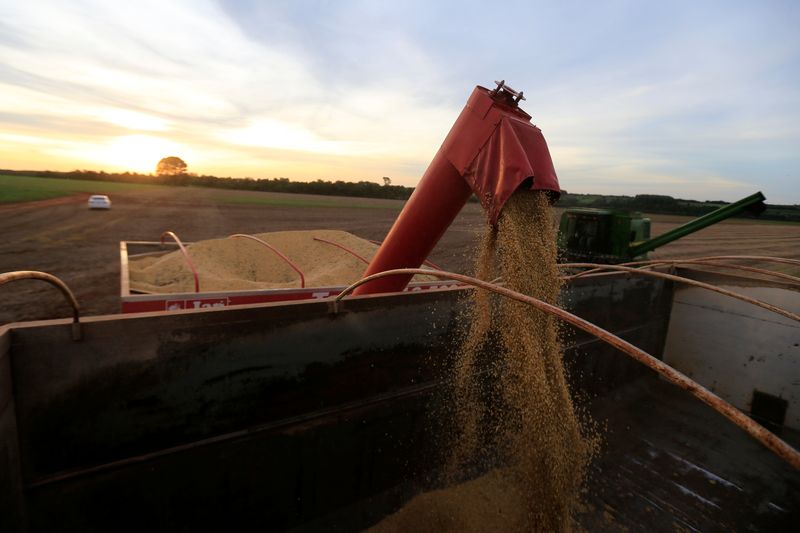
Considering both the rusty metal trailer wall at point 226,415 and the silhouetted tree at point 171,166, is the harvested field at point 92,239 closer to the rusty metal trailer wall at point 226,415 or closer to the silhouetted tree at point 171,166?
the rusty metal trailer wall at point 226,415

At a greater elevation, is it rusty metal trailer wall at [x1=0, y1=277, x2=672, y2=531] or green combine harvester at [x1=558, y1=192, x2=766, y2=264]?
green combine harvester at [x1=558, y1=192, x2=766, y2=264]

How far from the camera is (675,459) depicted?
3145 mm

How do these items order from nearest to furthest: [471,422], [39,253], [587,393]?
[471,422] → [587,393] → [39,253]

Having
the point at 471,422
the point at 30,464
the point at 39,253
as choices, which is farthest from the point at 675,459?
the point at 39,253

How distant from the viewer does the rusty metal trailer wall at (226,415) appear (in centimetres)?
150

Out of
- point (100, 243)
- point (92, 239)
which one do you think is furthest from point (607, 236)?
point (92, 239)

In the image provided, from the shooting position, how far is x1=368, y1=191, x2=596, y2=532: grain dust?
2070 millimetres

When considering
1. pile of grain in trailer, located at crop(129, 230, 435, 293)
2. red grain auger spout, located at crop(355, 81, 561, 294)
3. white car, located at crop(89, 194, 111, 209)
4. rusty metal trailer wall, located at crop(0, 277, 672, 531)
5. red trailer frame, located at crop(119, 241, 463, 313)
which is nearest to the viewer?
rusty metal trailer wall, located at crop(0, 277, 672, 531)

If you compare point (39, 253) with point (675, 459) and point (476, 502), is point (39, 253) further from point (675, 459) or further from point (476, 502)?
point (675, 459)

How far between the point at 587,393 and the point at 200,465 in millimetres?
3242

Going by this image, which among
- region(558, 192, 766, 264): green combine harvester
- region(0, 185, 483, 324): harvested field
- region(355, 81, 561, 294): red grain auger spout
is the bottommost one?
region(0, 185, 483, 324): harvested field

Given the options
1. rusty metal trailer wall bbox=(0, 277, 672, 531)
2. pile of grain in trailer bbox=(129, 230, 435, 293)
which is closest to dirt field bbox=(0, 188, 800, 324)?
rusty metal trailer wall bbox=(0, 277, 672, 531)

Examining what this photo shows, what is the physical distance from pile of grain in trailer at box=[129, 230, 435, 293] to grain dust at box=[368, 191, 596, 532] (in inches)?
84.4

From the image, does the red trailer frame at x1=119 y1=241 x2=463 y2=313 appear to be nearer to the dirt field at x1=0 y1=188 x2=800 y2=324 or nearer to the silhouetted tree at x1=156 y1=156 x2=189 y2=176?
the dirt field at x1=0 y1=188 x2=800 y2=324
